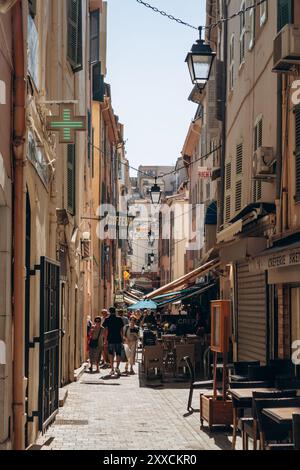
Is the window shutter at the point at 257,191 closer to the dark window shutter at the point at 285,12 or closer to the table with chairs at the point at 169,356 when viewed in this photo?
the dark window shutter at the point at 285,12

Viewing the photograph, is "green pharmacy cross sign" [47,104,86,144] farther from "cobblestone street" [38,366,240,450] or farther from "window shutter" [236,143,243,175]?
"window shutter" [236,143,243,175]

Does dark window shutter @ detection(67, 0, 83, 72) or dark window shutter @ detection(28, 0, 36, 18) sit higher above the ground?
dark window shutter @ detection(67, 0, 83, 72)

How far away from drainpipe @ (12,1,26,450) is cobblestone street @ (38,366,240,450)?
1.51 meters

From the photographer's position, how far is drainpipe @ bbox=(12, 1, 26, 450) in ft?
30.1

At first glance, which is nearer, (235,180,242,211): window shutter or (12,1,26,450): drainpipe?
(12,1,26,450): drainpipe

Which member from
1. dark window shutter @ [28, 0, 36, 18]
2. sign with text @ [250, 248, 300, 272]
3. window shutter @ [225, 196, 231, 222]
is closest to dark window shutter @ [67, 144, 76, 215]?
window shutter @ [225, 196, 231, 222]

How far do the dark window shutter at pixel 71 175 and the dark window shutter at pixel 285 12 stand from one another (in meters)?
7.13

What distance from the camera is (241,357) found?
1834 cm

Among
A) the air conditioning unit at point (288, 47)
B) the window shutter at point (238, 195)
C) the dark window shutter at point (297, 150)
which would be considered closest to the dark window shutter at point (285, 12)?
the air conditioning unit at point (288, 47)

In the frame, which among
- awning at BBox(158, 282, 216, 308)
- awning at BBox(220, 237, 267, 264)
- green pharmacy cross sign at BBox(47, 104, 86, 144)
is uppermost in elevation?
green pharmacy cross sign at BBox(47, 104, 86, 144)

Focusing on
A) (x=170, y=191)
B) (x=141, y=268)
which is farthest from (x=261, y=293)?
(x=141, y=268)

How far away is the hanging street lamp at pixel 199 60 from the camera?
44.9ft

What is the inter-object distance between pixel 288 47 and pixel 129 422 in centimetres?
598
